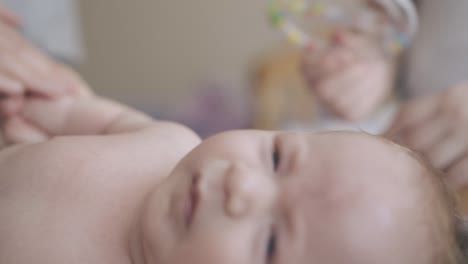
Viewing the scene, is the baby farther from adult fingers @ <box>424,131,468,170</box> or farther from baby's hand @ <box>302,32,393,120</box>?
baby's hand @ <box>302,32,393,120</box>

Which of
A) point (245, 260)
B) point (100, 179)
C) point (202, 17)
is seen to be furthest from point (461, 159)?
point (202, 17)

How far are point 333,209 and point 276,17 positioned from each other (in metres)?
0.53

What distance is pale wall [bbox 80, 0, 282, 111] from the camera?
2.21m

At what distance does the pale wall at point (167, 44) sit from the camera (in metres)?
2.21

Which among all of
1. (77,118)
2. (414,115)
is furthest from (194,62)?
(414,115)

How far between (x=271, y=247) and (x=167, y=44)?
5.96ft

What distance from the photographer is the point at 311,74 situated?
3.86 feet

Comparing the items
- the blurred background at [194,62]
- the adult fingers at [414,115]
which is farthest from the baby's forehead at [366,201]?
the blurred background at [194,62]

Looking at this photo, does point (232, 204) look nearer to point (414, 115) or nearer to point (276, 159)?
point (276, 159)

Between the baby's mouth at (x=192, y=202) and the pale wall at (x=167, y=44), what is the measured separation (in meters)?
1.74

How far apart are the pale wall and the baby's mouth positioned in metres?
1.74

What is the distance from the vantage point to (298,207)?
58 centimetres

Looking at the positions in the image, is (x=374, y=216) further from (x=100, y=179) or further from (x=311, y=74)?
(x=311, y=74)

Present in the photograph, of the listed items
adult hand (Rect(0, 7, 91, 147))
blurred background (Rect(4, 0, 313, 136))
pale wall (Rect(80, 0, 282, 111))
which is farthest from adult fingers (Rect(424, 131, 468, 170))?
pale wall (Rect(80, 0, 282, 111))
